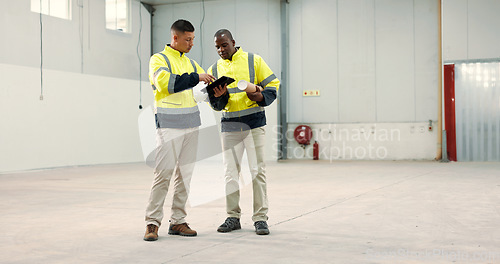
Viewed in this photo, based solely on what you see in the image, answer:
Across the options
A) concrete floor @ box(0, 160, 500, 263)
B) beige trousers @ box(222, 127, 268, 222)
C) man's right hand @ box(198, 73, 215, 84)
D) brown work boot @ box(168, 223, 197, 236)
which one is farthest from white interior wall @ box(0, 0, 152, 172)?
man's right hand @ box(198, 73, 215, 84)

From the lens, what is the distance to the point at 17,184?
743 centimetres

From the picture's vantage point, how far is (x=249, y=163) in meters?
3.72

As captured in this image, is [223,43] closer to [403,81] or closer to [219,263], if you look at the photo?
[219,263]

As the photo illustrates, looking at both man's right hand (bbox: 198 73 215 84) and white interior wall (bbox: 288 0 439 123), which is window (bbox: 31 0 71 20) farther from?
man's right hand (bbox: 198 73 215 84)

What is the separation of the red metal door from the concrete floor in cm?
485

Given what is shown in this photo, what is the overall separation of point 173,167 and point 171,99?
18.4 inches

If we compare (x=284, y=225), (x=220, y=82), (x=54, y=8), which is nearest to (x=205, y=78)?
(x=220, y=82)

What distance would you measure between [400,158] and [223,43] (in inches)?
383

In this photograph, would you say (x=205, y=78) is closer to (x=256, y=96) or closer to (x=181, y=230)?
(x=256, y=96)

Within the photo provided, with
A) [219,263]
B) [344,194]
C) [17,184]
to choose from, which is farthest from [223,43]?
[17,184]

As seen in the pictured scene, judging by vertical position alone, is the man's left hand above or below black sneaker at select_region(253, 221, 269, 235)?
above

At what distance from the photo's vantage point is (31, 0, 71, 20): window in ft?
34.5

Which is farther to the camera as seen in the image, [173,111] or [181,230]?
[181,230]

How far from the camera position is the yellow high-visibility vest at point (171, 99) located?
11.1 ft
